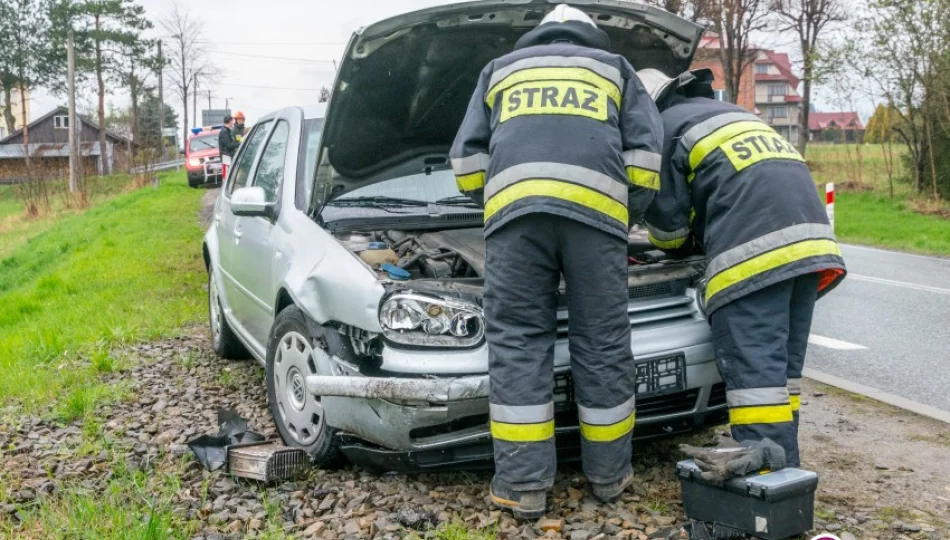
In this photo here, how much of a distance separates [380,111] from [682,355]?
209 centimetres

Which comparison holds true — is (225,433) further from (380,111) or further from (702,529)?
(702,529)

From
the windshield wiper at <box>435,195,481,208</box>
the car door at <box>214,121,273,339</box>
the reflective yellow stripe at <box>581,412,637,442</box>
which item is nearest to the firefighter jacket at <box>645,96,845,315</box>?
the reflective yellow stripe at <box>581,412,637,442</box>

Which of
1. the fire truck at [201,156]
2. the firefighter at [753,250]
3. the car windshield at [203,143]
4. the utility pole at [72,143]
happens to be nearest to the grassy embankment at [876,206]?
the firefighter at [753,250]

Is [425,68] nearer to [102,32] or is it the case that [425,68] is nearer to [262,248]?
[262,248]

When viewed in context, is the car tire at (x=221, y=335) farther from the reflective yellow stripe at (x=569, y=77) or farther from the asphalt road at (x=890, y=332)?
the asphalt road at (x=890, y=332)

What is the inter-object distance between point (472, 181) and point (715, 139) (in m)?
0.97

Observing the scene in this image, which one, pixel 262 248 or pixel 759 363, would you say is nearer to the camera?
pixel 759 363

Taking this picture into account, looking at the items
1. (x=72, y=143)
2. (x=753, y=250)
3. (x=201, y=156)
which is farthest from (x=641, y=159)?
(x=72, y=143)

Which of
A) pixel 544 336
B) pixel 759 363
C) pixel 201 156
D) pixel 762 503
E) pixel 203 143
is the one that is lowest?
pixel 762 503

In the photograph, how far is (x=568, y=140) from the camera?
3.29 meters

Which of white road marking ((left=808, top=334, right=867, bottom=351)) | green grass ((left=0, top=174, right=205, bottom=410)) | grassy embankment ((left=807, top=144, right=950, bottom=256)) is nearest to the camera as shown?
green grass ((left=0, top=174, right=205, bottom=410))

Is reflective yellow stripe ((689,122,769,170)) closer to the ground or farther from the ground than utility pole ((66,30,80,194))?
closer to the ground

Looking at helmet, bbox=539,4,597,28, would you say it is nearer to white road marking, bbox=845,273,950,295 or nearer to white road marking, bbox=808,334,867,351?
white road marking, bbox=808,334,867,351

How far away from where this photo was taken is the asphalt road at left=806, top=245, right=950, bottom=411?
5.88 meters
